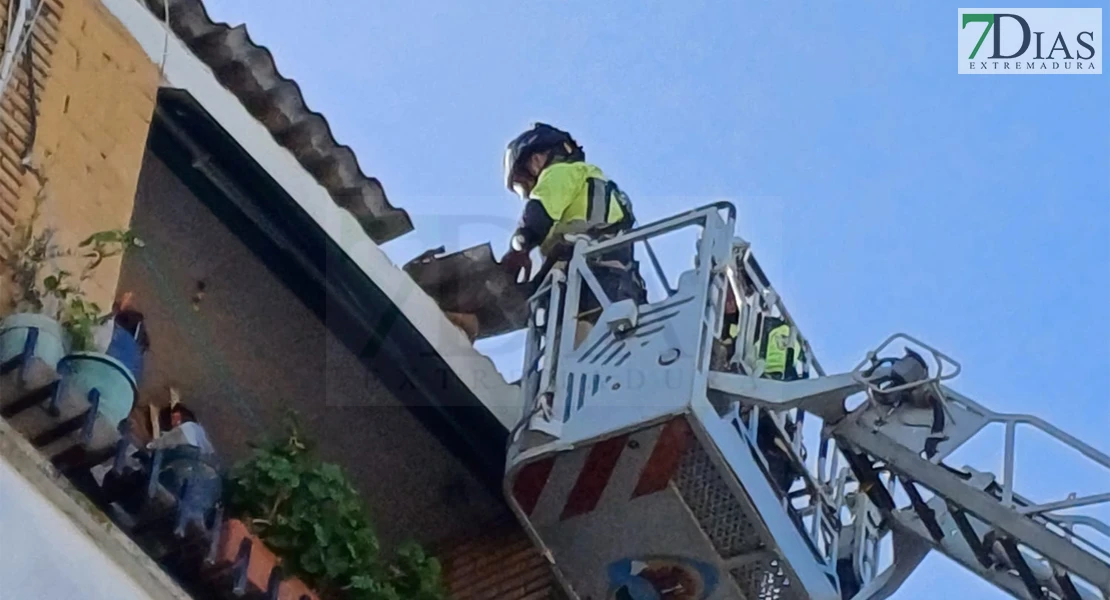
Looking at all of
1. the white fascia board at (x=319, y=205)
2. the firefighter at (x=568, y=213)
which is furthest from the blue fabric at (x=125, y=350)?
the firefighter at (x=568, y=213)

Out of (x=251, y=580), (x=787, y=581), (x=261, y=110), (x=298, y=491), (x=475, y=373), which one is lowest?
(x=251, y=580)

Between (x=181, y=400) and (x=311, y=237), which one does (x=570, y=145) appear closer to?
(x=311, y=237)

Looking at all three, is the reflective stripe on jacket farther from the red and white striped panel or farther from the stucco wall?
the red and white striped panel

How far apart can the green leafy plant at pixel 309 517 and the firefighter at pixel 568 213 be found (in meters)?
1.91

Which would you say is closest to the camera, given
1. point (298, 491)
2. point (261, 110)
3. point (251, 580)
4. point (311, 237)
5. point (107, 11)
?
point (251, 580)

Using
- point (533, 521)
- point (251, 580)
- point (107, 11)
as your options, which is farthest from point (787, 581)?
point (107, 11)

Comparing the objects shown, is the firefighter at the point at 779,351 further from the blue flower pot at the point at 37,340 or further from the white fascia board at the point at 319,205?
the blue flower pot at the point at 37,340

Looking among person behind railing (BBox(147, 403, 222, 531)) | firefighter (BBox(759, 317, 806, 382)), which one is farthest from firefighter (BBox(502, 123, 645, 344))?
person behind railing (BBox(147, 403, 222, 531))

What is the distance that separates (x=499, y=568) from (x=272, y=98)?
2133 mm

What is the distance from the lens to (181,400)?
772 cm

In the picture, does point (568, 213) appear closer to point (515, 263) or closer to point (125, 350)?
point (515, 263)

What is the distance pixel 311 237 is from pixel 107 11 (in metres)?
1.14

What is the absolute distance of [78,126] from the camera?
6.90m

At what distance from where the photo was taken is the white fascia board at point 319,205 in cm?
755
